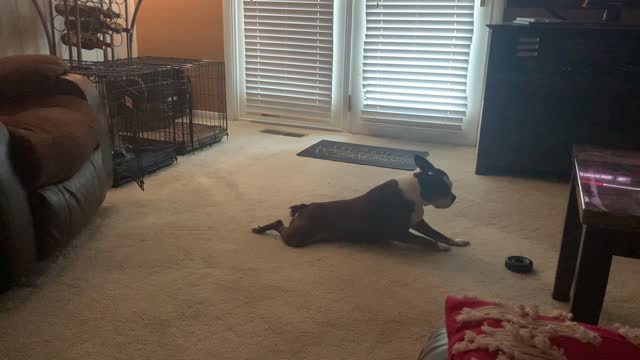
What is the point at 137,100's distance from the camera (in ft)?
10.4

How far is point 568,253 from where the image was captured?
181 centimetres

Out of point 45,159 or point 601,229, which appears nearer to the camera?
point 601,229

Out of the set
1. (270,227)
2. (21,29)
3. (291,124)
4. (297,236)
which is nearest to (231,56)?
(291,124)

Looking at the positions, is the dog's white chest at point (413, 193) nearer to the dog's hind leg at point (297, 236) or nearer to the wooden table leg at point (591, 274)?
the dog's hind leg at point (297, 236)

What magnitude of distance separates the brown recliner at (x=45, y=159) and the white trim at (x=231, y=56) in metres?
2.07

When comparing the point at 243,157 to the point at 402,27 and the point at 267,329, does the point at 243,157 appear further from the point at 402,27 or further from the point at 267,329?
the point at 267,329

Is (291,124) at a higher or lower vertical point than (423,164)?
lower

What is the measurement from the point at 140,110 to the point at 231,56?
131 cm

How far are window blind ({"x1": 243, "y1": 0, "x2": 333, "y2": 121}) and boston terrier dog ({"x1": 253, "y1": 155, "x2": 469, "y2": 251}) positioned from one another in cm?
213

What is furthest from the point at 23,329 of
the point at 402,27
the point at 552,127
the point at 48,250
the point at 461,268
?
the point at 402,27

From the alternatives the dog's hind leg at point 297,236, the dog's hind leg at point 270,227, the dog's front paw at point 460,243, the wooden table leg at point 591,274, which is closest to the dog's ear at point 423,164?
the dog's front paw at point 460,243

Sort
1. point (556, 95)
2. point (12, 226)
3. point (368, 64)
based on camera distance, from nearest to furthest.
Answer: point (12, 226)
point (556, 95)
point (368, 64)

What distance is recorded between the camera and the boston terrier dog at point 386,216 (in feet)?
7.04

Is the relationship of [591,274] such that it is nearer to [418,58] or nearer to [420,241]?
[420,241]
